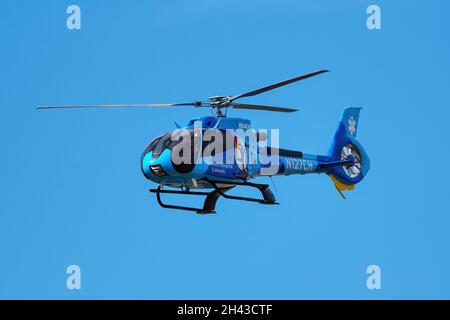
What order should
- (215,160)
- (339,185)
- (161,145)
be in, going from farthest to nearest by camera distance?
(339,185)
(215,160)
(161,145)

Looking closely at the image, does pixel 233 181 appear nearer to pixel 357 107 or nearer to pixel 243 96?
pixel 243 96

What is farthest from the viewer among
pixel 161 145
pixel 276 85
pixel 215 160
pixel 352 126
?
pixel 352 126

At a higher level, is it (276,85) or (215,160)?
(276,85)

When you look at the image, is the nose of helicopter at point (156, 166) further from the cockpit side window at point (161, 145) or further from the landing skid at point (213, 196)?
the landing skid at point (213, 196)

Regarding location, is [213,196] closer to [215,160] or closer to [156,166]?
[215,160]

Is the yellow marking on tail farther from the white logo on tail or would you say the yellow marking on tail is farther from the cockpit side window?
the cockpit side window

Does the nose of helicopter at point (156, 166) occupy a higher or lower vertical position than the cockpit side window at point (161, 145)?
lower

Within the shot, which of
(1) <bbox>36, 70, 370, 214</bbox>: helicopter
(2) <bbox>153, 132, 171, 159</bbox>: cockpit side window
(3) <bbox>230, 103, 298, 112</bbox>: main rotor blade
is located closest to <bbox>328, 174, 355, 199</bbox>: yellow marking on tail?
(1) <bbox>36, 70, 370, 214</bbox>: helicopter

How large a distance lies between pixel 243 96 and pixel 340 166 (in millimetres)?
6304

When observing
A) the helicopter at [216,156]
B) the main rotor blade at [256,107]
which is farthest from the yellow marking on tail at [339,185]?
the main rotor blade at [256,107]

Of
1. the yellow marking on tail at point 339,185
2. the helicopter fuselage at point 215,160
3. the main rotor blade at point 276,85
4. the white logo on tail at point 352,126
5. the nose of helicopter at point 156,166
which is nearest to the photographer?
the main rotor blade at point 276,85

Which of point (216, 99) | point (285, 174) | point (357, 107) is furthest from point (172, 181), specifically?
point (357, 107)

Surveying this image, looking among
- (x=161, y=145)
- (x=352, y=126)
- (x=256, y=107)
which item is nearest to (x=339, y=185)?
(x=352, y=126)

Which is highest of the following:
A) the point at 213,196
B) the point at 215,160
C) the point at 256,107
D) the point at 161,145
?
the point at 256,107
